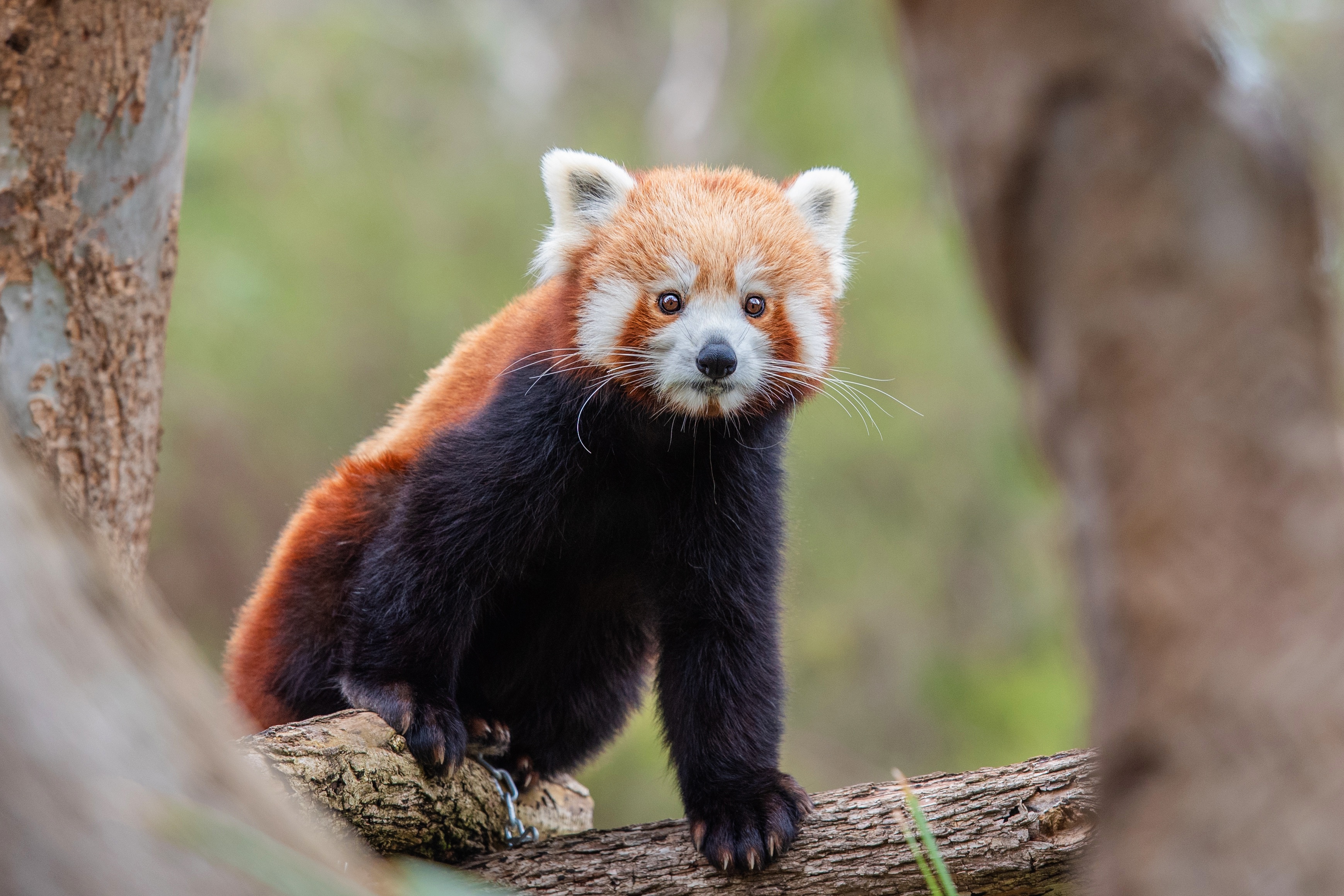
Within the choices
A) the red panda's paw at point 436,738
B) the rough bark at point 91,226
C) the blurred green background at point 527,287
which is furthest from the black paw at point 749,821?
the blurred green background at point 527,287

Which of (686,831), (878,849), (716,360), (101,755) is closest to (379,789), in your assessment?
(686,831)

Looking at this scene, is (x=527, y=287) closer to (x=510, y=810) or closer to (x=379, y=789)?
(x=510, y=810)

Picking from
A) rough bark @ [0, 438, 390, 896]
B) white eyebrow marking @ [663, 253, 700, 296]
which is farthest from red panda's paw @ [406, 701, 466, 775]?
rough bark @ [0, 438, 390, 896]

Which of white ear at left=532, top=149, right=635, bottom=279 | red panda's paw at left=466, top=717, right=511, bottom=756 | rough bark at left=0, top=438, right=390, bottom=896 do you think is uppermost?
white ear at left=532, top=149, right=635, bottom=279

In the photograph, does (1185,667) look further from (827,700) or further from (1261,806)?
(827,700)

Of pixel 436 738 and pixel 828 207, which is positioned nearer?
pixel 436 738

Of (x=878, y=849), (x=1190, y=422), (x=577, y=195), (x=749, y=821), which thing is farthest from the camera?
(x=577, y=195)

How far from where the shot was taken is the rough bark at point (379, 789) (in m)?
2.25

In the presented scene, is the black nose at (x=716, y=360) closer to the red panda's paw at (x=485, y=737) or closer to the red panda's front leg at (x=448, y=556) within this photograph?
the red panda's front leg at (x=448, y=556)

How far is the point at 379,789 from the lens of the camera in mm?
2404

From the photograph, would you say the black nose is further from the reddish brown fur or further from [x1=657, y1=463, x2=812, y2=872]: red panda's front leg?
[x1=657, y1=463, x2=812, y2=872]: red panda's front leg

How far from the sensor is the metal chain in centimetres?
268

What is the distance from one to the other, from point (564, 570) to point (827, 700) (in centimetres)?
376

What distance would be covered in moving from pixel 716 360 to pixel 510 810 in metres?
1.20
